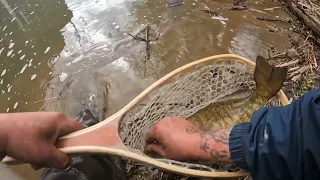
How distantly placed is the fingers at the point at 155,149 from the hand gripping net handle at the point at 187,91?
7 centimetres

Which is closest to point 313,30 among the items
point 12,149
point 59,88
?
point 59,88

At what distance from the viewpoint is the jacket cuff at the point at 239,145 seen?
4.53ft

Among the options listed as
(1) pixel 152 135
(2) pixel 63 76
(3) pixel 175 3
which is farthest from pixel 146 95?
(3) pixel 175 3

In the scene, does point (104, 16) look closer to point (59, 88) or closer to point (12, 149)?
point (59, 88)

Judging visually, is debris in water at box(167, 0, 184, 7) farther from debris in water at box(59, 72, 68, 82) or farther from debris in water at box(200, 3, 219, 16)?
debris in water at box(59, 72, 68, 82)

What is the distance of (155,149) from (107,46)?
4.80 ft

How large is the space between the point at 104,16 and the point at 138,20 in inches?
14.0

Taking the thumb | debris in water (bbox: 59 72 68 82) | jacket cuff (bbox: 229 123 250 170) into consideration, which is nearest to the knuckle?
the thumb

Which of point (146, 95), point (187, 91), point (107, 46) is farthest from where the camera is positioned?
point (107, 46)

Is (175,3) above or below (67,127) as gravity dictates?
below

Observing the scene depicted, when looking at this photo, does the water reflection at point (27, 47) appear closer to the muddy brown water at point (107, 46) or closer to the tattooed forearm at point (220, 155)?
the muddy brown water at point (107, 46)

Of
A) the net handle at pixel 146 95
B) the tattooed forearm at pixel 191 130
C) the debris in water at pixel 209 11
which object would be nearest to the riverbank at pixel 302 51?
the net handle at pixel 146 95

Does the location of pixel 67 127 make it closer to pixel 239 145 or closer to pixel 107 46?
pixel 239 145

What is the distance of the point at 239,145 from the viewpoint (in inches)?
55.1
